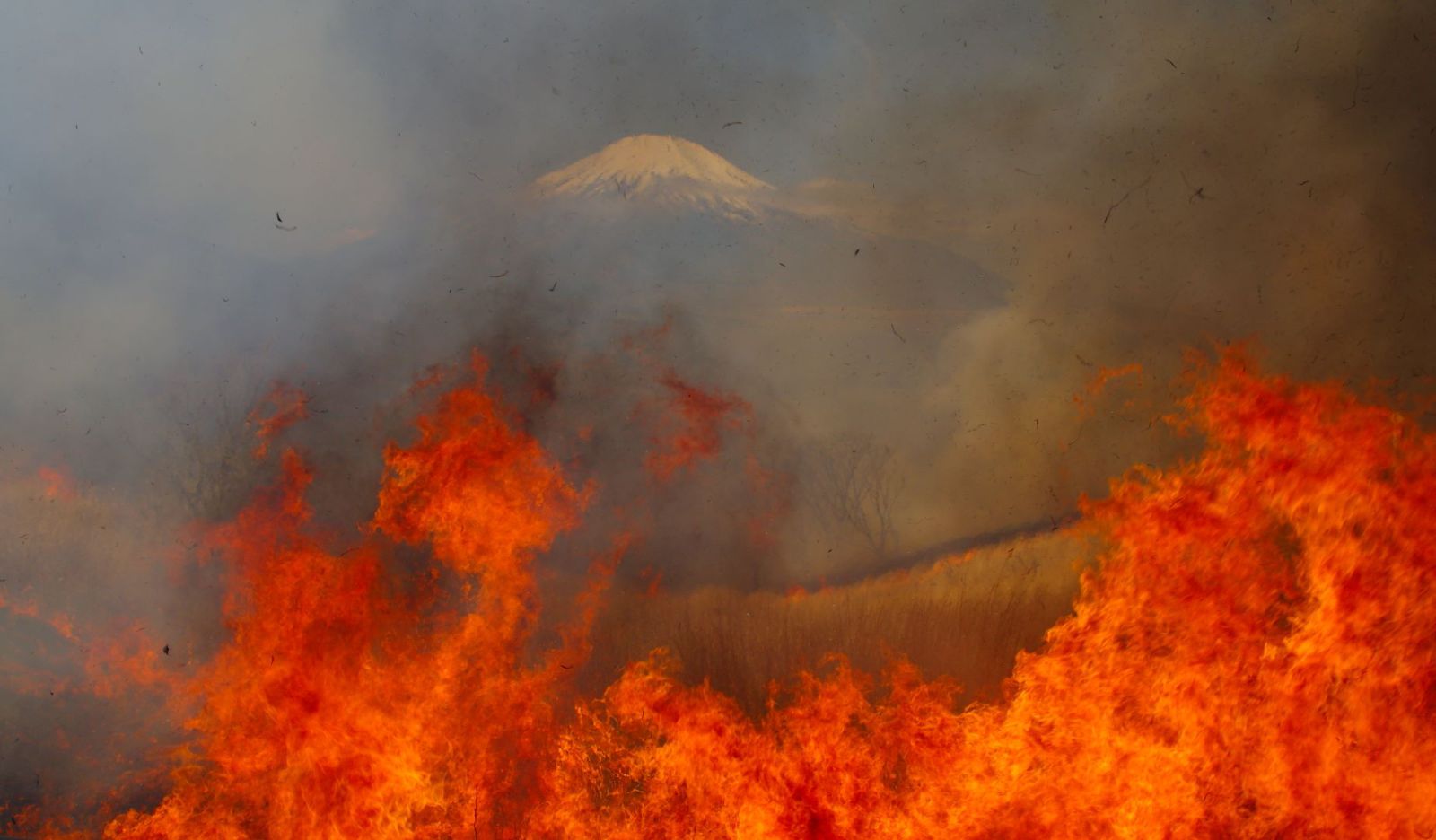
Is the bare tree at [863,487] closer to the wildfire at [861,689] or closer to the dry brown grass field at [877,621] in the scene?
the dry brown grass field at [877,621]

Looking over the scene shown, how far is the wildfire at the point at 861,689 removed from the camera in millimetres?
3398

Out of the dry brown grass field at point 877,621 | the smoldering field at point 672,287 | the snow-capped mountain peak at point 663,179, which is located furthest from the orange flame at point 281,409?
the dry brown grass field at point 877,621

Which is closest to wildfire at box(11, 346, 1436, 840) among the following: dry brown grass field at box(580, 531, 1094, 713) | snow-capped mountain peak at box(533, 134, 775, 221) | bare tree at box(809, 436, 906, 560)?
dry brown grass field at box(580, 531, 1094, 713)

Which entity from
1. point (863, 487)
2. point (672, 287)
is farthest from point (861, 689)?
point (672, 287)

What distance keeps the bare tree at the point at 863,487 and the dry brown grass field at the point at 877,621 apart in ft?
0.64

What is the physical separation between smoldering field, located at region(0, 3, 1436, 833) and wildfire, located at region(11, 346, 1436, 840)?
160 mm

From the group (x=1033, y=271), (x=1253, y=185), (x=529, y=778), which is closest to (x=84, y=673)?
(x=529, y=778)

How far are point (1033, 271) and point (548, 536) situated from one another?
95.6 inches

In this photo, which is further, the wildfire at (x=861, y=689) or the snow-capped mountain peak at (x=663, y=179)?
the snow-capped mountain peak at (x=663, y=179)

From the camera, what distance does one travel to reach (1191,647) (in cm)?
347

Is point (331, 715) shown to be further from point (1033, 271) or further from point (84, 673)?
point (1033, 271)

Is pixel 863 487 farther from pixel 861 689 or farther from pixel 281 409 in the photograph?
pixel 281 409

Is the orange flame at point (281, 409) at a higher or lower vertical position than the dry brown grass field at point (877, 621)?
higher

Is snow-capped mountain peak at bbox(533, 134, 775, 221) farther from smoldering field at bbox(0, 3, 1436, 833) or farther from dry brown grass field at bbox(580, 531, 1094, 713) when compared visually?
dry brown grass field at bbox(580, 531, 1094, 713)
